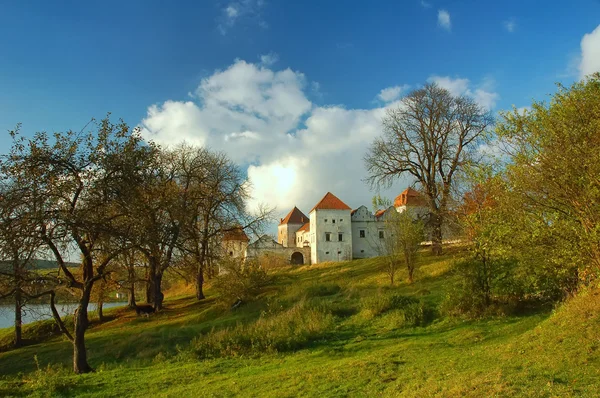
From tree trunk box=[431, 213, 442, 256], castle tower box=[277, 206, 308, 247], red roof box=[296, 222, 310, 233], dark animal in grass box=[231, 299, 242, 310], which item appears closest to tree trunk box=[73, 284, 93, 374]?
dark animal in grass box=[231, 299, 242, 310]

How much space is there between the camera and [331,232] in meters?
56.5

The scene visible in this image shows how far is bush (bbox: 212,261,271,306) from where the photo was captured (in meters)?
26.3

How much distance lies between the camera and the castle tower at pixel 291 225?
2867 inches

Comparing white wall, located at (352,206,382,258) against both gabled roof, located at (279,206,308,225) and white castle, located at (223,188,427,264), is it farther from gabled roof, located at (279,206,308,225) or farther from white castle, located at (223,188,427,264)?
gabled roof, located at (279,206,308,225)

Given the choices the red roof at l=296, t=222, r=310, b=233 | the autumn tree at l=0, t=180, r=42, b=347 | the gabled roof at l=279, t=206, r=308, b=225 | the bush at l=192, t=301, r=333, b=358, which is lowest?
the bush at l=192, t=301, r=333, b=358

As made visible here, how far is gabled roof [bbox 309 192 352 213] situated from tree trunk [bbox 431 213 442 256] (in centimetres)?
2425

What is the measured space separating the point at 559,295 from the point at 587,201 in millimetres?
6067

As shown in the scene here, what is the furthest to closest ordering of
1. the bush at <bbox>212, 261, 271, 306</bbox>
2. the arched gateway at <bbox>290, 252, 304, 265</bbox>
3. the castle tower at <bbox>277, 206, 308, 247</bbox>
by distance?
1. the castle tower at <bbox>277, 206, 308, 247</bbox>
2. the arched gateway at <bbox>290, 252, 304, 265</bbox>
3. the bush at <bbox>212, 261, 271, 306</bbox>

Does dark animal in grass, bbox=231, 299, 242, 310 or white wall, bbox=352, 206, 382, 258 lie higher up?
white wall, bbox=352, 206, 382, 258

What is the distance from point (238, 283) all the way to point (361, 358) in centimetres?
1648

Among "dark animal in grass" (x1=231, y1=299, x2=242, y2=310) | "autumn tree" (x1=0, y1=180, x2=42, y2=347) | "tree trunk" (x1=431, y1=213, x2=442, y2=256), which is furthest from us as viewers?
"tree trunk" (x1=431, y1=213, x2=442, y2=256)

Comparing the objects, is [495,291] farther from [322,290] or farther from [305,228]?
[305,228]

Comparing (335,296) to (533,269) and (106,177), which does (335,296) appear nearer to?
(533,269)

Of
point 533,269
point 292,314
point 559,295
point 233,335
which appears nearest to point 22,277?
point 233,335
